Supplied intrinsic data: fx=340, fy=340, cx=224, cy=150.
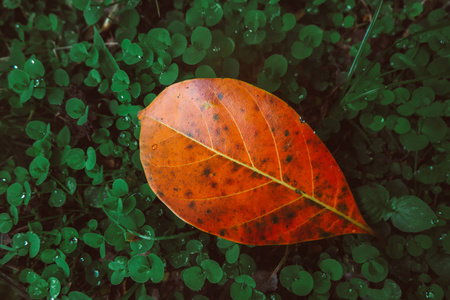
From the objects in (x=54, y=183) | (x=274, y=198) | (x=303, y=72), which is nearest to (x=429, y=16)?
(x=303, y=72)

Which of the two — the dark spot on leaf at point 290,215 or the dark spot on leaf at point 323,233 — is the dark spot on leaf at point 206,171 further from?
the dark spot on leaf at point 323,233

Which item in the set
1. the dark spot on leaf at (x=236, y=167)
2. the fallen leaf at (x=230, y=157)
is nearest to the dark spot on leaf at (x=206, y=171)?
the fallen leaf at (x=230, y=157)

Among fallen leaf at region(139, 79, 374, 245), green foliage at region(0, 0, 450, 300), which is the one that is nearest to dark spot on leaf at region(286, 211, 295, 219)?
fallen leaf at region(139, 79, 374, 245)

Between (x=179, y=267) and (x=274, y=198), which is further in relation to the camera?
(x=179, y=267)

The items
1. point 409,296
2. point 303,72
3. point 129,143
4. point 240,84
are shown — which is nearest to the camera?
point 240,84

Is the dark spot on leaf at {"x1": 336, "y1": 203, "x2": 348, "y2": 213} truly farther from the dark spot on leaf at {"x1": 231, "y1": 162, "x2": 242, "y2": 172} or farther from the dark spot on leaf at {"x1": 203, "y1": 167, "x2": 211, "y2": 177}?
the dark spot on leaf at {"x1": 203, "y1": 167, "x2": 211, "y2": 177}

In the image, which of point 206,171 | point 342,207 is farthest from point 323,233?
point 206,171

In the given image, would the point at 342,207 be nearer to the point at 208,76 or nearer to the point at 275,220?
the point at 275,220

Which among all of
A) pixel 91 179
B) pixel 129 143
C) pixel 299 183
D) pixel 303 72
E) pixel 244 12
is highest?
pixel 244 12

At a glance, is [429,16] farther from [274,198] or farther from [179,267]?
[179,267]
